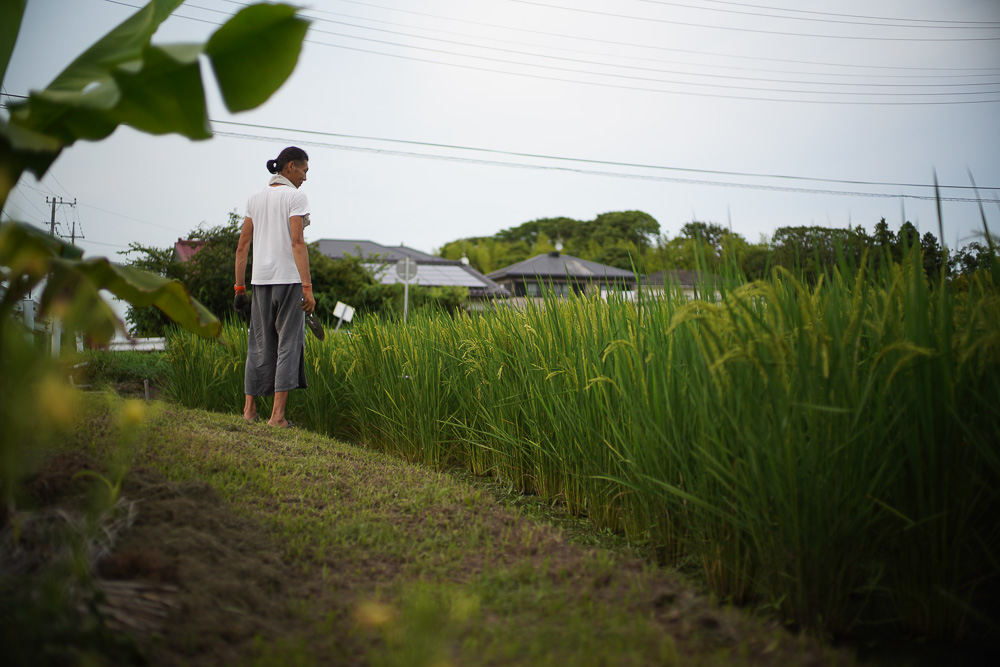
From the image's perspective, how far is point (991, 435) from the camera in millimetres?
1820

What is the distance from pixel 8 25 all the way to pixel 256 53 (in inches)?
34.4

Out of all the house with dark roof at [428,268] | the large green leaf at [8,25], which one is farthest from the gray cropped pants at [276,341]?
the house with dark roof at [428,268]

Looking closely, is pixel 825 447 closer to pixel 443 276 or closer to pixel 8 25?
pixel 8 25

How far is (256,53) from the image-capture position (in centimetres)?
207

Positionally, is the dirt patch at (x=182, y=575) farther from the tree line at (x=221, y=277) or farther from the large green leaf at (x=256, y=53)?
the tree line at (x=221, y=277)

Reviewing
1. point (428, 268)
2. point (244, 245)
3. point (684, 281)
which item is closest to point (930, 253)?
point (684, 281)

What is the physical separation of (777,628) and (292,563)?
1.51 meters

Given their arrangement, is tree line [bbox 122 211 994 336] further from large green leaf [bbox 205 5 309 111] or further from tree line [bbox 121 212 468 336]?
large green leaf [bbox 205 5 309 111]

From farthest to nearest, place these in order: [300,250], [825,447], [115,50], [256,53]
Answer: [300,250] → [115,50] → [256,53] → [825,447]

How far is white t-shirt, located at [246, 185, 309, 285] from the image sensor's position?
15.5 ft

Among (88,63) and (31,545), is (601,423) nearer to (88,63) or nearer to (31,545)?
(31,545)

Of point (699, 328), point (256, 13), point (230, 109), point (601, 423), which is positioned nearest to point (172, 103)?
point (230, 109)

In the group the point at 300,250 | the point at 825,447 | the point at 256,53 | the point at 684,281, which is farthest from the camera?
the point at 300,250

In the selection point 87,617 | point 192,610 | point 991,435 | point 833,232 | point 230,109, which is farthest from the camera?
point 833,232
